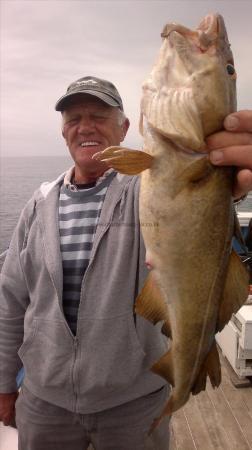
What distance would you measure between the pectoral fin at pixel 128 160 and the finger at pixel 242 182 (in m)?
0.39

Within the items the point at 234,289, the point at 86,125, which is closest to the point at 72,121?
the point at 86,125

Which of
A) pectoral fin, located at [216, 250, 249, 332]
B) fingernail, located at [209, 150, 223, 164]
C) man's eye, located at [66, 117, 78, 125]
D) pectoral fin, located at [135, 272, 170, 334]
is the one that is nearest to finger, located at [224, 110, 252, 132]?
fingernail, located at [209, 150, 223, 164]

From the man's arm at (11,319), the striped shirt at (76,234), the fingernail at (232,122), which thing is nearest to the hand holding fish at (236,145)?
the fingernail at (232,122)

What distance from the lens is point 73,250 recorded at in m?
2.79

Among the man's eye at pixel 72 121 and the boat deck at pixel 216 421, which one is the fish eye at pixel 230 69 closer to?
the man's eye at pixel 72 121

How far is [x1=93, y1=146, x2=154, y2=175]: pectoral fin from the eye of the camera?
1.71m

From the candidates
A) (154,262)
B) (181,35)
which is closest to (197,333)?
(154,262)

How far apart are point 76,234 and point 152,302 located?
1.06 m

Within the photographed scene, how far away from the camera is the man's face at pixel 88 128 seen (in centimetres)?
292

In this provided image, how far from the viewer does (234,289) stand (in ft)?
6.24

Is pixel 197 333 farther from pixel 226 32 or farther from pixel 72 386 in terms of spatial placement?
pixel 226 32

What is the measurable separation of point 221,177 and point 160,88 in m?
0.48

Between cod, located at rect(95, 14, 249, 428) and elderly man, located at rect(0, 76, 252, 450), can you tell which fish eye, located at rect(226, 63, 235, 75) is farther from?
elderly man, located at rect(0, 76, 252, 450)

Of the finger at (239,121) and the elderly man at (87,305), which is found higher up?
the finger at (239,121)
